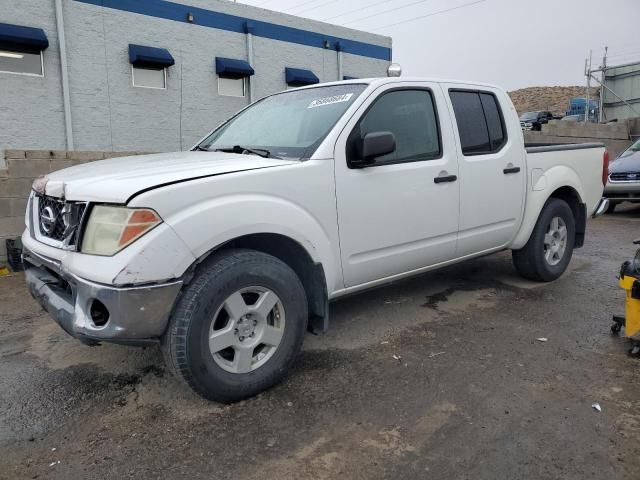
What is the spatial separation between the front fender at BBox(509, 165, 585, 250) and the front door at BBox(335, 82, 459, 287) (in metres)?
1.06

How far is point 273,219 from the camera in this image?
2863 millimetres

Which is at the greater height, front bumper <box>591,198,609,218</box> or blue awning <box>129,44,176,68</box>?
blue awning <box>129,44,176,68</box>

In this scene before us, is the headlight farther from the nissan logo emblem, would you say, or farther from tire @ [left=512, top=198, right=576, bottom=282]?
tire @ [left=512, top=198, right=576, bottom=282]

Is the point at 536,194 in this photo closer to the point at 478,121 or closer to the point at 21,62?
the point at 478,121

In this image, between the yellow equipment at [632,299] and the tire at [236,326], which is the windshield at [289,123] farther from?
the yellow equipment at [632,299]

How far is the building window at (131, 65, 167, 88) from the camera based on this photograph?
12.4 m

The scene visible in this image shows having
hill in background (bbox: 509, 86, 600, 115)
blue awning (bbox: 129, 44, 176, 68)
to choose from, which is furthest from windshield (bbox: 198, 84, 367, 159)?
hill in background (bbox: 509, 86, 600, 115)

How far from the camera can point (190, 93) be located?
1339cm

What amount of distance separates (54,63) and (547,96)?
62.2 meters

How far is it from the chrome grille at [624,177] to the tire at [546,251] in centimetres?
587

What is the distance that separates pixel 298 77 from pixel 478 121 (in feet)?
38.7

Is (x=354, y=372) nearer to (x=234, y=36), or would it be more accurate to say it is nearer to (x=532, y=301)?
(x=532, y=301)

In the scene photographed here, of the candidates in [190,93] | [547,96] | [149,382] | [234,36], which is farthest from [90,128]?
[547,96]

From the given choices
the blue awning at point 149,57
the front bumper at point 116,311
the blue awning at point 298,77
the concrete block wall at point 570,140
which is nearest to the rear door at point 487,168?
the front bumper at point 116,311
